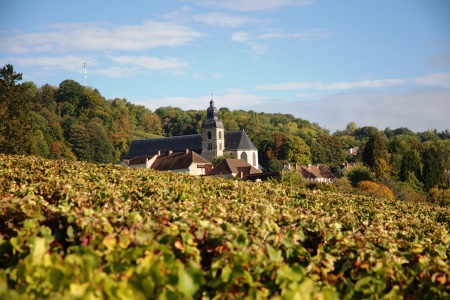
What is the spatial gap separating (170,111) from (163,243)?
177m

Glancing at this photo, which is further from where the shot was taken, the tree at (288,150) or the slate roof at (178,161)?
the tree at (288,150)

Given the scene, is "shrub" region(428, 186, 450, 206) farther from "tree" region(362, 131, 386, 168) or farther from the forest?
"tree" region(362, 131, 386, 168)

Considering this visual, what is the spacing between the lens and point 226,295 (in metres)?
4.76

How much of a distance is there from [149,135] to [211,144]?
49.3 meters

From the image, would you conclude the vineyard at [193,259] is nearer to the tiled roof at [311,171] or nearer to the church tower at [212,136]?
the tiled roof at [311,171]

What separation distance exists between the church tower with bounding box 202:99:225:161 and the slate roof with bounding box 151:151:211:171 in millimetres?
16474

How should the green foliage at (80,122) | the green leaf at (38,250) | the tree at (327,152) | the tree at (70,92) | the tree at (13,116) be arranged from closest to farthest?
1. the green leaf at (38,250)
2. the tree at (13,116)
3. the green foliage at (80,122)
4. the tree at (327,152)
5. the tree at (70,92)

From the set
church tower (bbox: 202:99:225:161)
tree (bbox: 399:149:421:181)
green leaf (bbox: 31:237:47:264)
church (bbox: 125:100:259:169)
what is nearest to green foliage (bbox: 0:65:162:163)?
church (bbox: 125:100:259:169)

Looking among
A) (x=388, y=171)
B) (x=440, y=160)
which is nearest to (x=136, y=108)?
(x=388, y=171)

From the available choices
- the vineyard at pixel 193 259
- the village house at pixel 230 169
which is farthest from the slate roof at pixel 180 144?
the vineyard at pixel 193 259

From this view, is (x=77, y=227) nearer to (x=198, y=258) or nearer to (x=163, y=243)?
(x=163, y=243)

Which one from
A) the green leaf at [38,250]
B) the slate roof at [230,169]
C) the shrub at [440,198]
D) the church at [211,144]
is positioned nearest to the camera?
the green leaf at [38,250]

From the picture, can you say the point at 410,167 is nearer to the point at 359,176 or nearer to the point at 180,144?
the point at 359,176

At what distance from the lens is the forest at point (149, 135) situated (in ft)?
Result: 152
